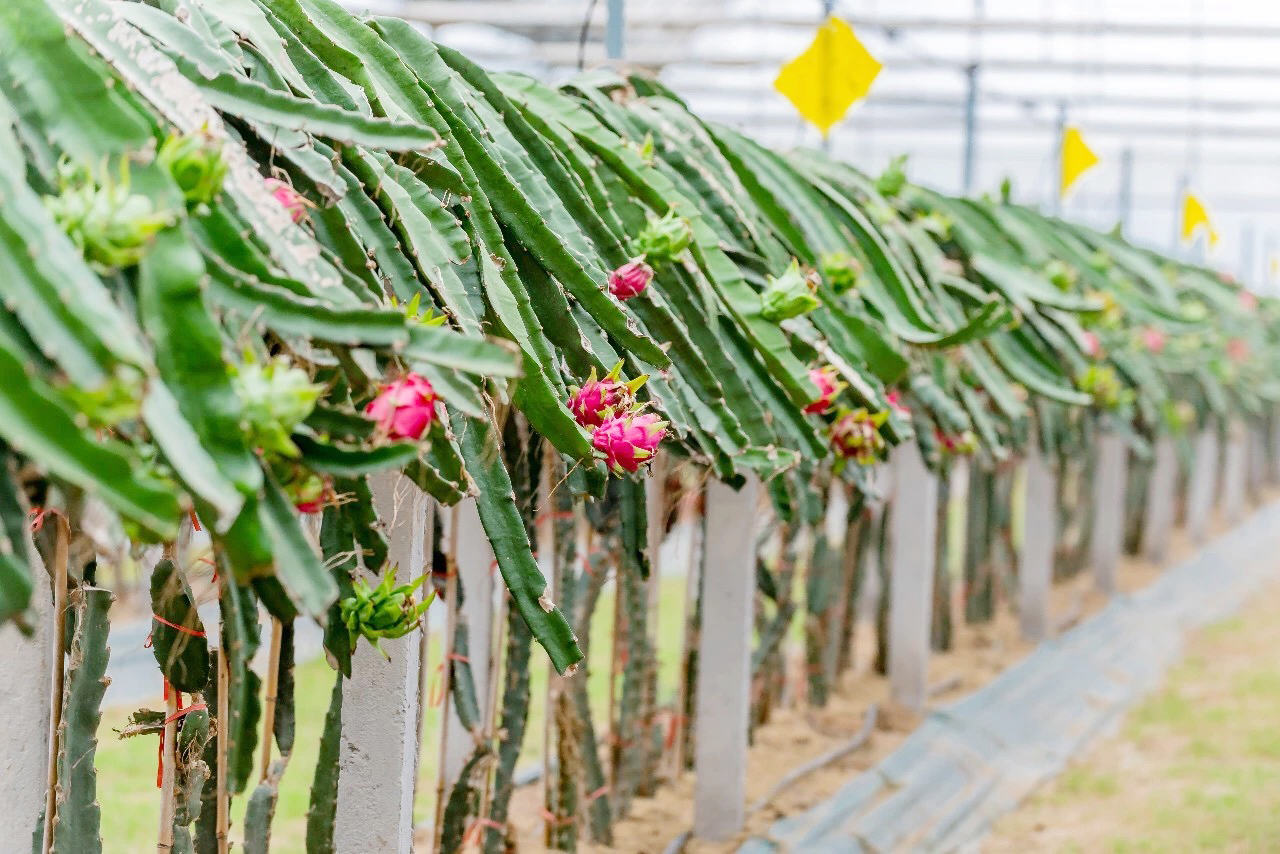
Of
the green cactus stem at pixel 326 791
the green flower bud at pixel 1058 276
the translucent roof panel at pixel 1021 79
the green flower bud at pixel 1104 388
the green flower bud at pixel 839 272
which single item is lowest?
the green cactus stem at pixel 326 791

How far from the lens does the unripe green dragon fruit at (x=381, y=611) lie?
144 centimetres

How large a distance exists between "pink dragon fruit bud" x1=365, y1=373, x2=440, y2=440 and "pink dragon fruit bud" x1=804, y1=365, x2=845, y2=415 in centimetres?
112

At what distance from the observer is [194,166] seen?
1.17 metres

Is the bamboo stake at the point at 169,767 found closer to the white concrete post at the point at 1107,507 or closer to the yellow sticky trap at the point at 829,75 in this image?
the yellow sticky trap at the point at 829,75

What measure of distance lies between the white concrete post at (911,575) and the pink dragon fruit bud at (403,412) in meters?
2.62

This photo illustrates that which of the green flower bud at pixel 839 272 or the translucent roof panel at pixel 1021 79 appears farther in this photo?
the translucent roof panel at pixel 1021 79

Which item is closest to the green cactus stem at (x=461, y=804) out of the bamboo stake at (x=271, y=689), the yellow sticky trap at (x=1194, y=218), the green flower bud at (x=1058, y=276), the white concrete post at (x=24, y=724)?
the bamboo stake at (x=271, y=689)

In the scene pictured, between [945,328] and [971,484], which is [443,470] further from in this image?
[971,484]

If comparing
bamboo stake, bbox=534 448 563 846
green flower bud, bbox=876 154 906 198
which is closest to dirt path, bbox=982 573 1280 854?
bamboo stake, bbox=534 448 563 846

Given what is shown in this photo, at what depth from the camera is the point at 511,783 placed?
231 centimetres

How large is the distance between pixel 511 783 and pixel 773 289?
0.95 meters

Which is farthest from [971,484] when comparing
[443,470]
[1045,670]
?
[443,470]

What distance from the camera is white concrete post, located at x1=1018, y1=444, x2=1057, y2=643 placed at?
4656mm

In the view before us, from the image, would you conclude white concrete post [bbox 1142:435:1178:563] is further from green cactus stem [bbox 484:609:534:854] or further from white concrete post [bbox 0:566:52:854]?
white concrete post [bbox 0:566:52:854]
